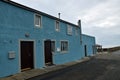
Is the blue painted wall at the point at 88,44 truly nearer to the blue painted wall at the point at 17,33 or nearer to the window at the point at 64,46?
the window at the point at 64,46

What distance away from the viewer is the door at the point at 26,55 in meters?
16.8

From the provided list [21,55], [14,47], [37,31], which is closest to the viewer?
[14,47]

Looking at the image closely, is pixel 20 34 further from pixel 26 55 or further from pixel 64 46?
pixel 64 46

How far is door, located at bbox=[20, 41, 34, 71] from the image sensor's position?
55.0 feet

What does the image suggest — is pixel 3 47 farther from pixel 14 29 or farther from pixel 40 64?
pixel 40 64

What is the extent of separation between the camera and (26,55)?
17.3 meters

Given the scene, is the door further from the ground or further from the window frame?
the window frame

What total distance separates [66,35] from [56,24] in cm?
363

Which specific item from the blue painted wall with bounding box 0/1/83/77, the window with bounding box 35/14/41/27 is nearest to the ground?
the blue painted wall with bounding box 0/1/83/77

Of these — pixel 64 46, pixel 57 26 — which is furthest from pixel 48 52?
pixel 64 46

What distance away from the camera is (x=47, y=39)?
2073 cm

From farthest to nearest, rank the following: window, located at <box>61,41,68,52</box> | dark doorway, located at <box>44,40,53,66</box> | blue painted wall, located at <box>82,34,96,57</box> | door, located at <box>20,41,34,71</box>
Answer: blue painted wall, located at <box>82,34,96,57</box>, window, located at <box>61,41,68,52</box>, dark doorway, located at <box>44,40,53,66</box>, door, located at <box>20,41,34,71</box>

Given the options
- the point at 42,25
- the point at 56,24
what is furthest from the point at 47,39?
the point at 56,24

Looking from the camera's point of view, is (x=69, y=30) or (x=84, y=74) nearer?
(x=84, y=74)
